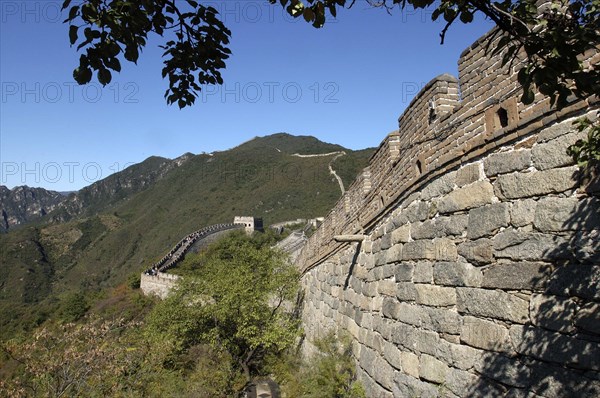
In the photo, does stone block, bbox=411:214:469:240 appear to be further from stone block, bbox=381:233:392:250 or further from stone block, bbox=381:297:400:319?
stone block, bbox=381:297:400:319

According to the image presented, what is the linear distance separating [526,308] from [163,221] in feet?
276

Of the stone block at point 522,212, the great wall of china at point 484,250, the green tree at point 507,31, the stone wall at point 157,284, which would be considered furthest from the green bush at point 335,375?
the stone wall at point 157,284

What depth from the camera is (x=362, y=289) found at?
18.9 feet

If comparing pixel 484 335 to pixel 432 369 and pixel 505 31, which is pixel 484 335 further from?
pixel 505 31

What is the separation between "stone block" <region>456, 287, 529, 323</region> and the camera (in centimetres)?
280

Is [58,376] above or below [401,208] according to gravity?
below

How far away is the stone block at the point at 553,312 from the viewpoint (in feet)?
8.12

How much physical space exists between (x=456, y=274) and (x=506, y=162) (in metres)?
0.94

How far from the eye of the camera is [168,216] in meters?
83.8

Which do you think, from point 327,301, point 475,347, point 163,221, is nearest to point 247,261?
point 327,301

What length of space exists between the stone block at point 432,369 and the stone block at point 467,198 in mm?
1210

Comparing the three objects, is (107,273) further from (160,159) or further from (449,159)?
(160,159)

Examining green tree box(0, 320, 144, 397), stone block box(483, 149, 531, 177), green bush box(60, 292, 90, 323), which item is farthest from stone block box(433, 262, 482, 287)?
green bush box(60, 292, 90, 323)

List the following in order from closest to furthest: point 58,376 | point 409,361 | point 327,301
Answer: point 409,361, point 58,376, point 327,301
